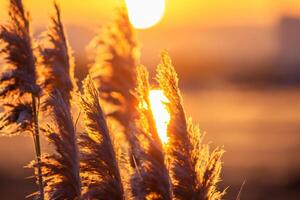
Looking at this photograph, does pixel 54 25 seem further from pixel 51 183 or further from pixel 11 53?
pixel 51 183

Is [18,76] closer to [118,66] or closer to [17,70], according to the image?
[17,70]

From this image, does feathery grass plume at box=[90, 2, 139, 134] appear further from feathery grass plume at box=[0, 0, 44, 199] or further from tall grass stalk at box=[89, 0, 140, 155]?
feathery grass plume at box=[0, 0, 44, 199]

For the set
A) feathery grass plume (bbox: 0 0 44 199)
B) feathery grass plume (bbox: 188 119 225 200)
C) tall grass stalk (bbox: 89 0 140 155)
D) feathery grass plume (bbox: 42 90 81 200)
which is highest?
tall grass stalk (bbox: 89 0 140 155)

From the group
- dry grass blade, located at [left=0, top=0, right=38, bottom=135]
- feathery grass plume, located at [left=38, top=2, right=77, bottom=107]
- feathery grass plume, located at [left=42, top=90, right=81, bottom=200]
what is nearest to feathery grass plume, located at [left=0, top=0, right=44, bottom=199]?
dry grass blade, located at [left=0, top=0, right=38, bottom=135]

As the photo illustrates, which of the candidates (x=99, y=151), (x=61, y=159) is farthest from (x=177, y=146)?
(x=61, y=159)

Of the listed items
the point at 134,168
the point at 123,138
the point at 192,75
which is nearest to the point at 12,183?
the point at 123,138

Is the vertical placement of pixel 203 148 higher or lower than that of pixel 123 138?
lower
